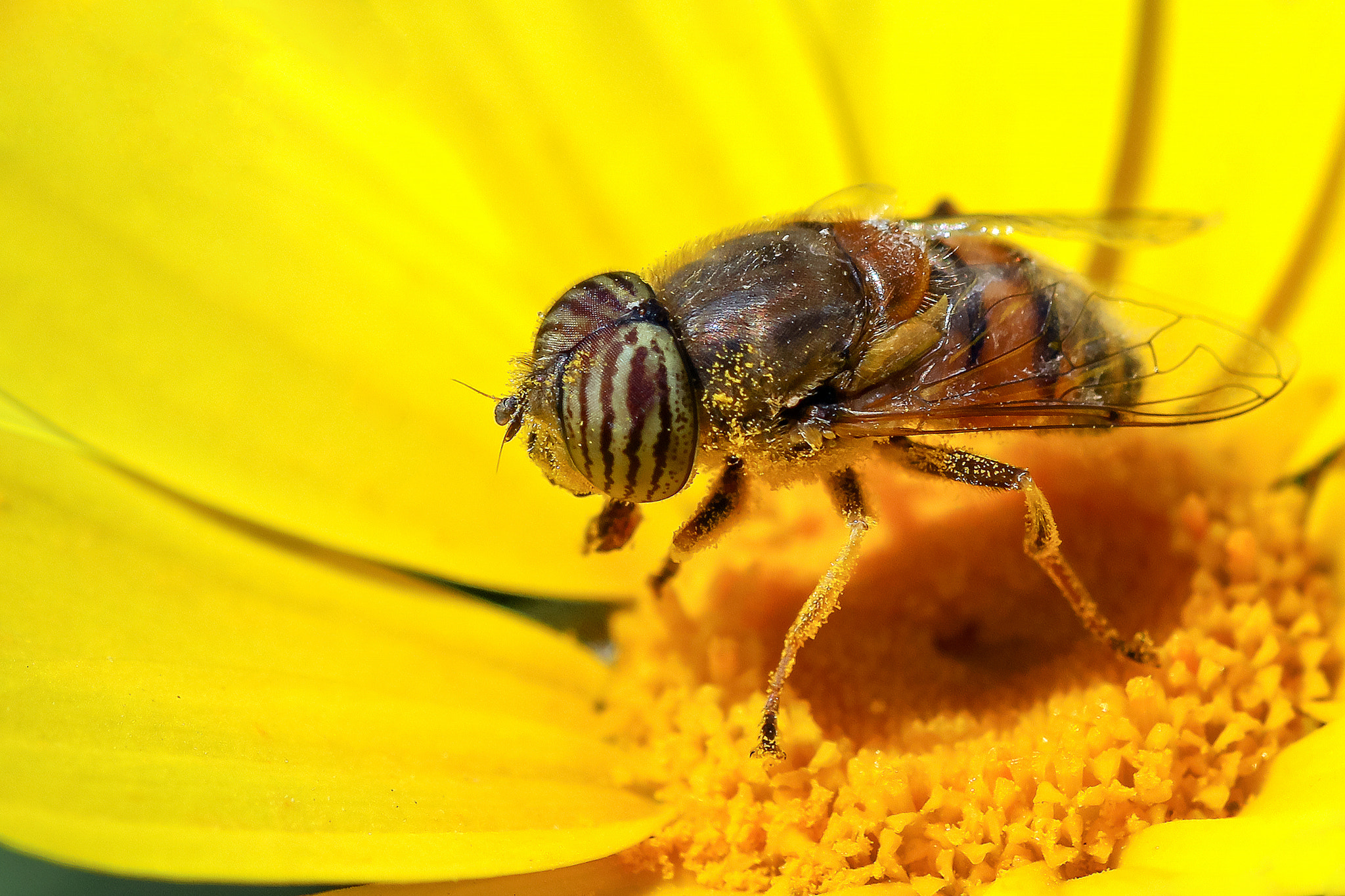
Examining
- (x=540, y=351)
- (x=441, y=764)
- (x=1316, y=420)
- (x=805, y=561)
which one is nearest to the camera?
(x=540, y=351)

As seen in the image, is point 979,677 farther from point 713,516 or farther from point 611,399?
point 611,399

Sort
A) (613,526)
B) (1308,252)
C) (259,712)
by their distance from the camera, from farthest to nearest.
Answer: (1308,252) < (613,526) < (259,712)

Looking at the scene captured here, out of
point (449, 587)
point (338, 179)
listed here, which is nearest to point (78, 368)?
point (338, 179)

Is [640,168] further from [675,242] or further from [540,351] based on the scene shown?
[540,351]

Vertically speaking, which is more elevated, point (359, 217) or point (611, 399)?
point (359, 217)

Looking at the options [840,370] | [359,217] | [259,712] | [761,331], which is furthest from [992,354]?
[359,217]

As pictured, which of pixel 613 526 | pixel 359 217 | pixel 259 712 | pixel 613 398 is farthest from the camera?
pixel 359 217
